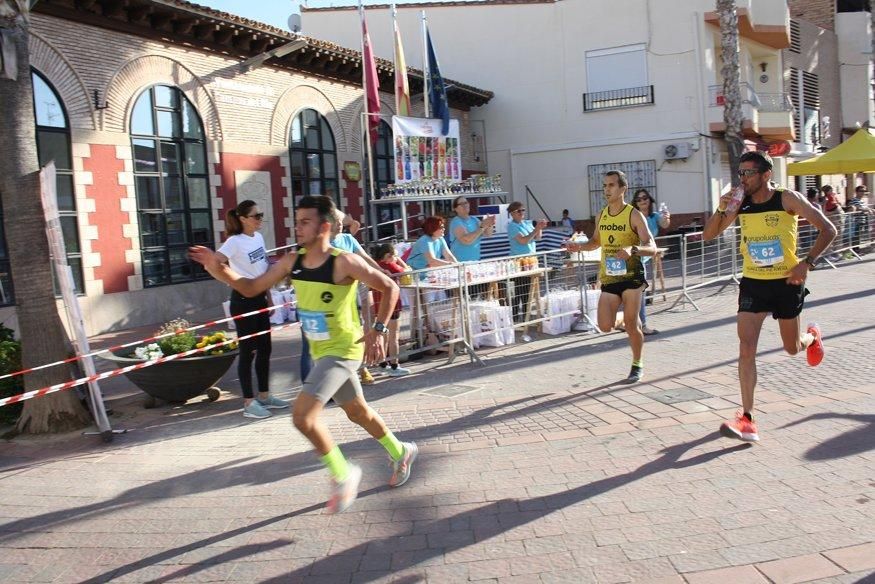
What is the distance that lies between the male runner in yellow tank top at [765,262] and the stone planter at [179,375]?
14.6 ft

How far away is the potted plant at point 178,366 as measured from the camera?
22.7 ft

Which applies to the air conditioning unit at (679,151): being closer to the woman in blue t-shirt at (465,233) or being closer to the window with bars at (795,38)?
the window with bars at (795,38)

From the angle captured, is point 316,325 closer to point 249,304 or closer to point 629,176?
point 249,304

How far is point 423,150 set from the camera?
644 inches

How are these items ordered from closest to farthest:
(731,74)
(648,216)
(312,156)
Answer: (648,216), (731,74), (312,156)

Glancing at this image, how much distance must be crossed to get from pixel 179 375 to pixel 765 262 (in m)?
5.03

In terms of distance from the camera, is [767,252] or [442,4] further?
[442,4]

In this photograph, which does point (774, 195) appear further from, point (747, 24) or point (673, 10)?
point (747, 24)

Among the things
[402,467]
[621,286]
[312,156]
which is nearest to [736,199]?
[621,286]

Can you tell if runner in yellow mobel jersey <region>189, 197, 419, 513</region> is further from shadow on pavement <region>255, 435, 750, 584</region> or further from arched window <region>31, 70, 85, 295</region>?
arched window <region>31, 70, 85, 295</region>

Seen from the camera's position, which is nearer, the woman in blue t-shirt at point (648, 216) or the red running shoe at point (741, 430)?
the red running shoe at point (741, 430)

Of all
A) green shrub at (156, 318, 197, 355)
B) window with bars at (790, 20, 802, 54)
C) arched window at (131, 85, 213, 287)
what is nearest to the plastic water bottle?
green shrub at (156, 318, 197, 355)

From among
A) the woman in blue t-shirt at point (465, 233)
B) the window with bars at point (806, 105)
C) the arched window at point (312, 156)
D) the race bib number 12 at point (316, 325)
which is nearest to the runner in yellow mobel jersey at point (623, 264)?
the woman in blue t-shirt at point (465, 233)

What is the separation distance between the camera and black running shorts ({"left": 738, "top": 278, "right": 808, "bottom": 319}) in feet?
Answer: 17.1
